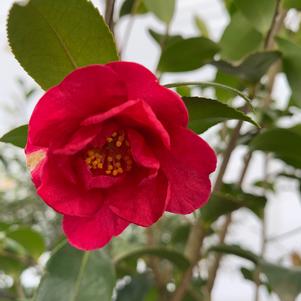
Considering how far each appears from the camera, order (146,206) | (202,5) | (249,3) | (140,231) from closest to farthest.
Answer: (146,206) < (249,3) < (140,231) < (202,5)

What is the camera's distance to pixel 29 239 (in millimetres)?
996

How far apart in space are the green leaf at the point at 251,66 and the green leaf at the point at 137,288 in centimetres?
54

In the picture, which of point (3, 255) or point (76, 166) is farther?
point (3, 255)

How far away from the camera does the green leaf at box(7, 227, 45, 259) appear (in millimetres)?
974

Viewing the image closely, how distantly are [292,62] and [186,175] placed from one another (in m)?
0.38

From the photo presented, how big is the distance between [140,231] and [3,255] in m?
1.39

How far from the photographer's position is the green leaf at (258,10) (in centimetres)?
78

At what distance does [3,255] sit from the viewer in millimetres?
1128

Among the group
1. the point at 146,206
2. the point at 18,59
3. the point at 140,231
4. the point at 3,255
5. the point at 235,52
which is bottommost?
the point at 140,231

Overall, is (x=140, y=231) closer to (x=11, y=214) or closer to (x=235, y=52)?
(x=11, y=214)

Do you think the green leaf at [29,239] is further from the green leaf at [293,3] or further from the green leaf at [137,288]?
the green leaf at [293,3]

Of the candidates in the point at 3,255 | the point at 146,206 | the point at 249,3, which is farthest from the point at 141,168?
the point at 3,255

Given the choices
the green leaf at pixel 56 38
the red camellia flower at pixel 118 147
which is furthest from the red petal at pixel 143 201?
the green leaf at pixel 56 38

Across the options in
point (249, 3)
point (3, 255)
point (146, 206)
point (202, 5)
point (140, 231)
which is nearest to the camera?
point (146, 206)
